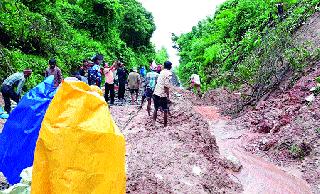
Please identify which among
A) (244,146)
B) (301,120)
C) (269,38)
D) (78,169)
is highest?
(269,38)

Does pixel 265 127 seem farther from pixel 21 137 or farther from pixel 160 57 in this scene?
pixel 160 57

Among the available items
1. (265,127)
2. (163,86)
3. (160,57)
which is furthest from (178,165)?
(160,57)

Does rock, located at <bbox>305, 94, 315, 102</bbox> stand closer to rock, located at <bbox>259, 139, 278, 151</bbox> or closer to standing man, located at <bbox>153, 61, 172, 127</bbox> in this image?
rock, located at <bbox>259, 139, 278, 151</bbox>

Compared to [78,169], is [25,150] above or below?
below

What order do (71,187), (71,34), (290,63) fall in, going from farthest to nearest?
1. (71,34)
2. (290,63)
3. (71,187)


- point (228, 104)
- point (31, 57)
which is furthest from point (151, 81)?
point (228, 104)

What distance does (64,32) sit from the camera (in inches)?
824

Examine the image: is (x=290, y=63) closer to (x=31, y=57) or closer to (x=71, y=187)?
(x=31, y=57)

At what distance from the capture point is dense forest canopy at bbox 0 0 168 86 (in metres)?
15.6

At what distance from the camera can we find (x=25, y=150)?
15.9 feet

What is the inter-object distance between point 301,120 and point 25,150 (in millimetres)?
7998

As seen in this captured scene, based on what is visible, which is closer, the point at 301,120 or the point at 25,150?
the point at 25,150

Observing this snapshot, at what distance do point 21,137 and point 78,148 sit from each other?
2.04m

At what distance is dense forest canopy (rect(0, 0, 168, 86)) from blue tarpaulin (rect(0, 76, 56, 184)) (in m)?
8.86
